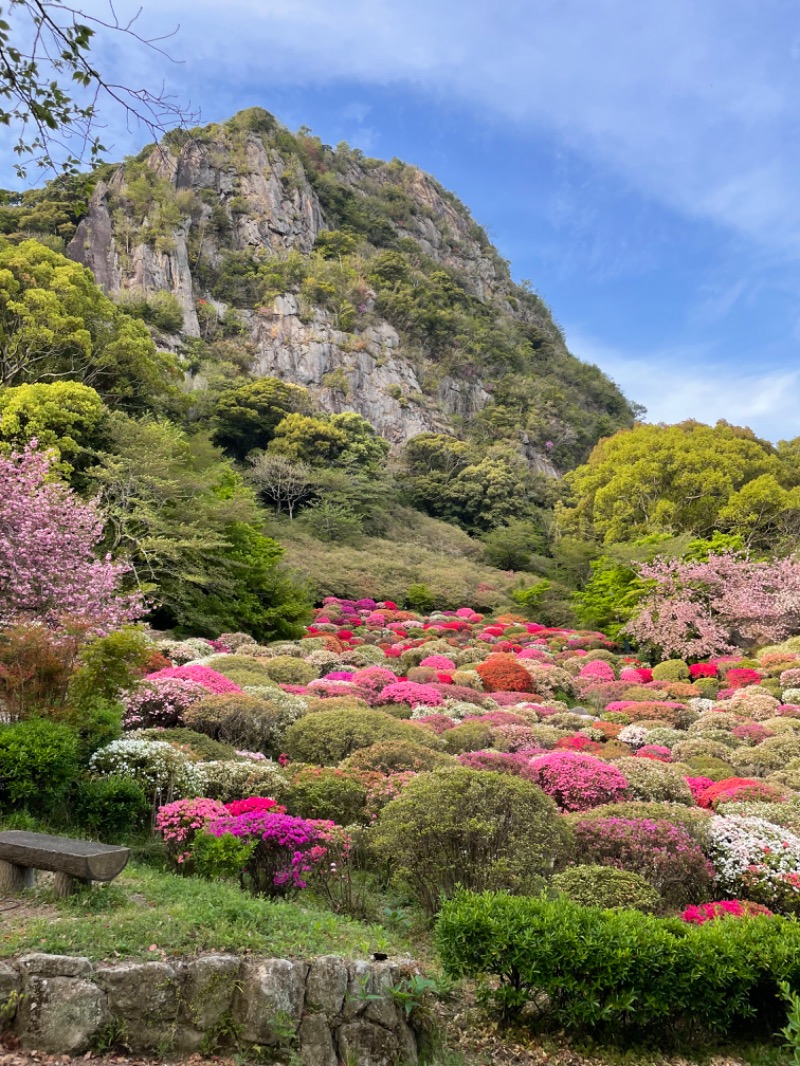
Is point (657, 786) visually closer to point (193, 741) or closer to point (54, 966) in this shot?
point (193, 741)

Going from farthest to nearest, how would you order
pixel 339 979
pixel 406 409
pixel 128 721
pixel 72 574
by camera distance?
pixel 406 409
pixel 72 574
pixel 128 721
pixel 339 979

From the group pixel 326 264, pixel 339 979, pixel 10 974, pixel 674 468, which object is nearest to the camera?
pixel 10 974

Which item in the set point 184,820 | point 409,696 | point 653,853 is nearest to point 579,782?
point 653,853

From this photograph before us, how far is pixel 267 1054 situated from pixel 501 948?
1365 mm

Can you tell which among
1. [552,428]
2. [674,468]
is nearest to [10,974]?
[674,468]

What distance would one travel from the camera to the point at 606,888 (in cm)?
514

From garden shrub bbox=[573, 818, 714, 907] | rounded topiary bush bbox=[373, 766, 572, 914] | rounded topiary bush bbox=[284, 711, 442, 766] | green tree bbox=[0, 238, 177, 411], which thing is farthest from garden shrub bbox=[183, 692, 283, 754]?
green tree bbox=[0, 238, 177, 411]

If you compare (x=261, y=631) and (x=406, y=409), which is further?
(x=406, y=409)

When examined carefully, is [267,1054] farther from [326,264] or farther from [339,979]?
[326,264]

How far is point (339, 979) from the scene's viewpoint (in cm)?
375

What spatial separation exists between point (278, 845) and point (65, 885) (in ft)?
5.69

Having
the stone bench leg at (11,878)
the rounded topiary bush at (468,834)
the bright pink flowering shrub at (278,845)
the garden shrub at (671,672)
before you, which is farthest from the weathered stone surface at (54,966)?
the garden shrub at (671,672)

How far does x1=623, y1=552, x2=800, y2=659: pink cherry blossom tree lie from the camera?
19.6m

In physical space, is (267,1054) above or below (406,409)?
below
